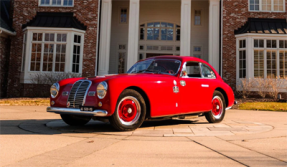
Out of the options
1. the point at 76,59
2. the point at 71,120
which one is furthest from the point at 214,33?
the point at 71,120

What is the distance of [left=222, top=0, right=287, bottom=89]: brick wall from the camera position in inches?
675

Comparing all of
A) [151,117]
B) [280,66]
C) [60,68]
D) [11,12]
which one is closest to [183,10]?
[280,66]

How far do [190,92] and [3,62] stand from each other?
15247 mm

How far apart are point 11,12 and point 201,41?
1395 centimetres

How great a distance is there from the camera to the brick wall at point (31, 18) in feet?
55.9

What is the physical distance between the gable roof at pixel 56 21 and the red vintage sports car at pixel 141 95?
11.9 meters

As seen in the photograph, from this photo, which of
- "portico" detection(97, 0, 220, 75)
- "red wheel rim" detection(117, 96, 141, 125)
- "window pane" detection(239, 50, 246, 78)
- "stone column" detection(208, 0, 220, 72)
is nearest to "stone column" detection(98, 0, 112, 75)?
"portico" detection(97, 0, 220, 75)

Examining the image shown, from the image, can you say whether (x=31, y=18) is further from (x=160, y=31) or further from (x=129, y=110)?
(x=129, y=110)

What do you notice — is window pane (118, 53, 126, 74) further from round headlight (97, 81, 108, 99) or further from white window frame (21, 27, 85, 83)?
round headlight (97, 81, 108, 99)

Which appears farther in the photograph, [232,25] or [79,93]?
[232,25]

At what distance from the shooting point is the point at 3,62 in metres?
16.9

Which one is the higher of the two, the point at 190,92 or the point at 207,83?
the point at 207,83

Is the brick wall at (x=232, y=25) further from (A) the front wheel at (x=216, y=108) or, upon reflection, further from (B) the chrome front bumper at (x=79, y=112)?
(B) the chrome front bumper at (x=79, y=112)

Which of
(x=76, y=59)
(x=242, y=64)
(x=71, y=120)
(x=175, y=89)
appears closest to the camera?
(x=175, y=89)
